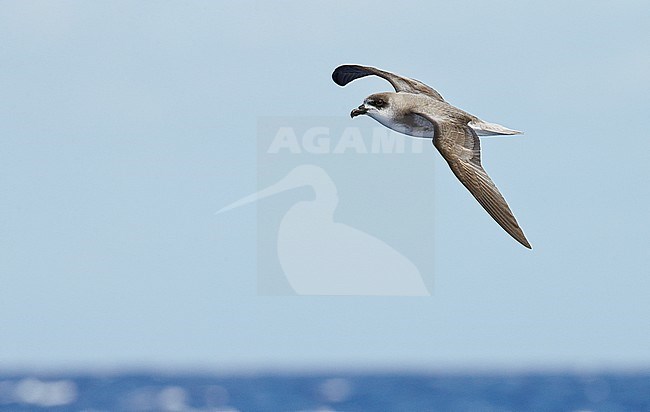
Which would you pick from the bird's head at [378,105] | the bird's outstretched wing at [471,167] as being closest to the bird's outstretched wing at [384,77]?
the bird's head at [378,105]

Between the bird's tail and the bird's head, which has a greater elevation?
the bird's head

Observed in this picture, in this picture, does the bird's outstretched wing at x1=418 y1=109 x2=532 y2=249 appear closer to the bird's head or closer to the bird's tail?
the bird's tail

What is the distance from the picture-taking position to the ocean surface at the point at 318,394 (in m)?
54.8

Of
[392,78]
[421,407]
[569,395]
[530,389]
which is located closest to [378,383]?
[530,389]

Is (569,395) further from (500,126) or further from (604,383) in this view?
(500,126)

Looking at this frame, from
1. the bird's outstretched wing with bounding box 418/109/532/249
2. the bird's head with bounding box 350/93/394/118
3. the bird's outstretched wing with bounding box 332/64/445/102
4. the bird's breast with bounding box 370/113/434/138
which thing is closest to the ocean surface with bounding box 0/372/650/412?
the bird's outstretched wing with bounding box 332/64/445/102

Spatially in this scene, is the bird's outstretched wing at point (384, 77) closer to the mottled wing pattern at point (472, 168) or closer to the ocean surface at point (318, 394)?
the mottled wing pattern at point (472, 168)

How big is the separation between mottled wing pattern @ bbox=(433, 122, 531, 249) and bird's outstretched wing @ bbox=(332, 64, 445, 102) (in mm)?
1483

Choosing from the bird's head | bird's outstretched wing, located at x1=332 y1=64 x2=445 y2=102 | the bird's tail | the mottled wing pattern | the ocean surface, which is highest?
the ocean surface

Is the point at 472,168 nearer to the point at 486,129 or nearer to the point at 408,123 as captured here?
the point at 486,129

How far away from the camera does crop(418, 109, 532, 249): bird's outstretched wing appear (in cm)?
1400

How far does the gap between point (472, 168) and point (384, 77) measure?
10.1 ft

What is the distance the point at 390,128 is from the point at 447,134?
883 mm

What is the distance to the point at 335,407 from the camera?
53188mm
